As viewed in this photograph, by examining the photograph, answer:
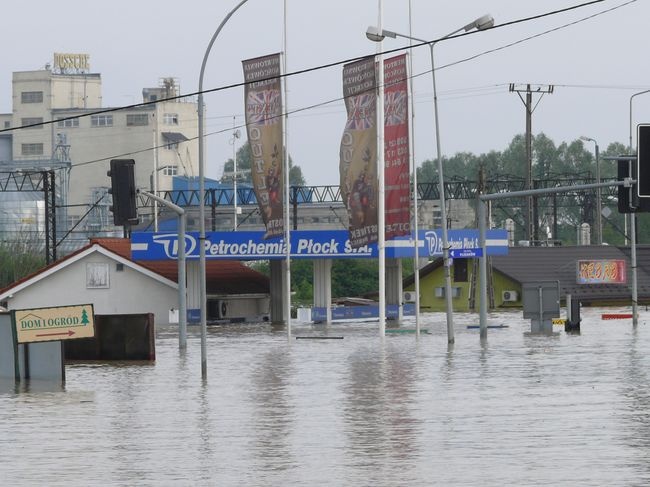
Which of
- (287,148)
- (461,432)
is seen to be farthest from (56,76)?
(461,432)

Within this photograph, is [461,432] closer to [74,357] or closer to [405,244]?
[74,357]

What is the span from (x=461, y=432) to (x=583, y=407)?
13.6ft

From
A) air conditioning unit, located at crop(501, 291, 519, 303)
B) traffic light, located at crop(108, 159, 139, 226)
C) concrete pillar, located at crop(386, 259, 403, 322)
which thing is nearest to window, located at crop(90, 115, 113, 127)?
air conditioning unit, located at crop(501, 291, 519, 303)

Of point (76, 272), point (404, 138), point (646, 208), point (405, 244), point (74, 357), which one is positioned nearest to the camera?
point (646, 208)

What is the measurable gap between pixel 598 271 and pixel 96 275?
33797 mm

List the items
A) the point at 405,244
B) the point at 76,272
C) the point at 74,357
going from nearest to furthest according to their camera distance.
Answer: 1. the point at 74,357
2. the point at 405,244
3. the point at 76,272

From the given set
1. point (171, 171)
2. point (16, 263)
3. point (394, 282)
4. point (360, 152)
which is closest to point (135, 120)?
point (171, 171)

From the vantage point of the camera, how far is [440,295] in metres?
93.8

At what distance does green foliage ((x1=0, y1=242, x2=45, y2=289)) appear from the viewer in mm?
99875

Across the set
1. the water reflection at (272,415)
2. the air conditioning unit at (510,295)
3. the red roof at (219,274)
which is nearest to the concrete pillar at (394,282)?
the red roof at (219,274)

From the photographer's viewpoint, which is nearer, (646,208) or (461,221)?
(646,208)

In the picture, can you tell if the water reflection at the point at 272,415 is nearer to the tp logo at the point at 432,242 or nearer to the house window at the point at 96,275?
the tp logo at the point at 432,242

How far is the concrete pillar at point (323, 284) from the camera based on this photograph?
6906 cm

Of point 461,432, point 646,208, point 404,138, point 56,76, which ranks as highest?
point 56,76
